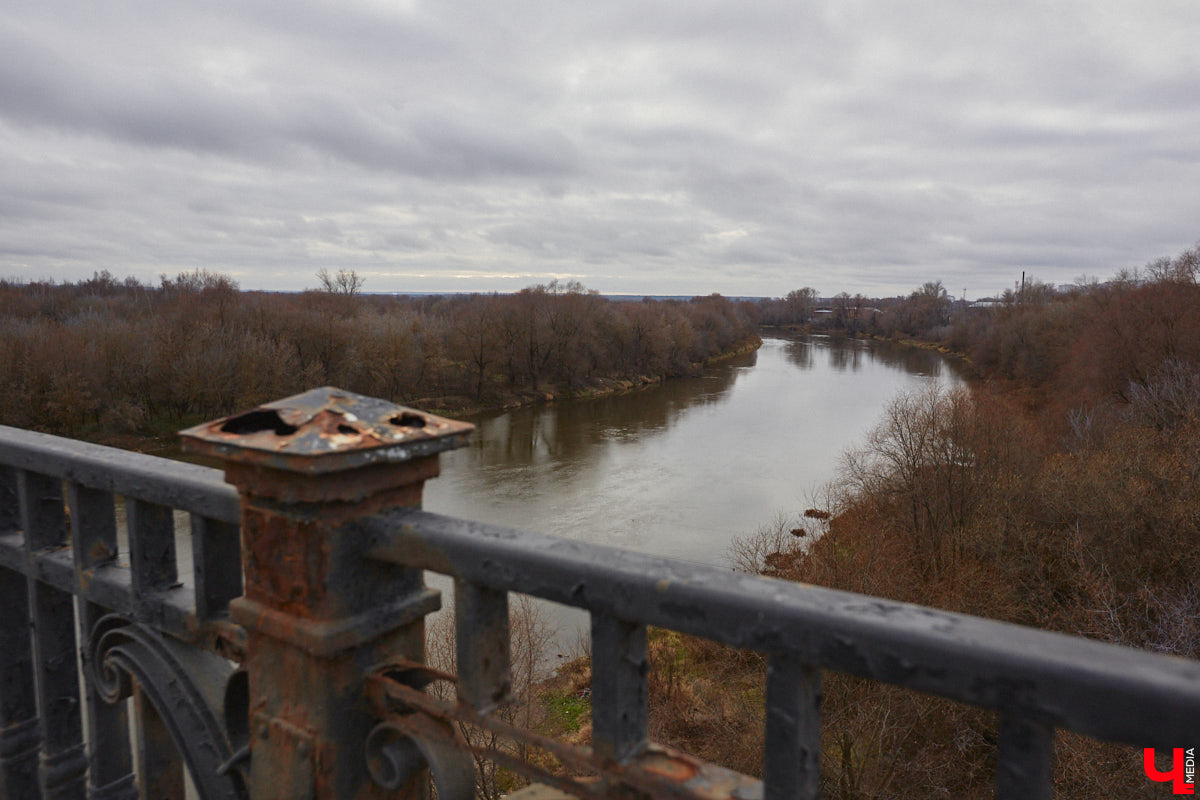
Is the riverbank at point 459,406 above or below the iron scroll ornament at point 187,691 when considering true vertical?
below

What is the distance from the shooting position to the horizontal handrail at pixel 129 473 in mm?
1617

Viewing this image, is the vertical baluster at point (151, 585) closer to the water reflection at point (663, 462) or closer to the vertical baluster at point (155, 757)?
the vertical baluster at point (155, 757)

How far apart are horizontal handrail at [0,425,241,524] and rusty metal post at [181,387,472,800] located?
23 cm

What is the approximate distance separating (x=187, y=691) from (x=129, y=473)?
54 cm

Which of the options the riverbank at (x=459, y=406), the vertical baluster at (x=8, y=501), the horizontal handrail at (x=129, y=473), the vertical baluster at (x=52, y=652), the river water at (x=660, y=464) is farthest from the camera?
the riverbank at (x=459, y=406)

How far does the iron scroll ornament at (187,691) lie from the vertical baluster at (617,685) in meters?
1.01

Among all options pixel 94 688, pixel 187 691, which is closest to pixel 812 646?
pixel 187 691

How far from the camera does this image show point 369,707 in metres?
1.45

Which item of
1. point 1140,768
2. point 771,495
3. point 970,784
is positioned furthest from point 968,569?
point 771,495

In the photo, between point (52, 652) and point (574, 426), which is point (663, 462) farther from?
point (52, 652)

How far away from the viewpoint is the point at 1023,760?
0.84 m

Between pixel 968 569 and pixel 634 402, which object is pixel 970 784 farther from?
pixel 634 402

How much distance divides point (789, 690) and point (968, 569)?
64.5 feet

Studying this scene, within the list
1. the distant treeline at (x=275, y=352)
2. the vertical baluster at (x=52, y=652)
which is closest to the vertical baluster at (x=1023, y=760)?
the vertical baluster at (x=52, y=652)
